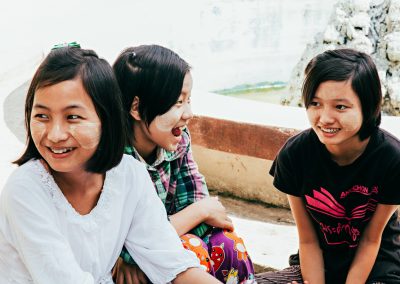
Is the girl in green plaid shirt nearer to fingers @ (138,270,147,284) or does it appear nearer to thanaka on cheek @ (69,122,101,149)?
fingers @ (138,270,147,284)

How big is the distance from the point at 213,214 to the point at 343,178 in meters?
0.45

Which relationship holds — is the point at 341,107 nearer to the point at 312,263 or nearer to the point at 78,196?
the point at 312,263

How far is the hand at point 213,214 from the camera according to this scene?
81.7 inches

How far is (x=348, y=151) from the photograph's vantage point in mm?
1944

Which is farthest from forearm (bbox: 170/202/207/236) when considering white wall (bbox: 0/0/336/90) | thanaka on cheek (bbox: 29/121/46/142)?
white wall (bbox: 0/0/336/90)

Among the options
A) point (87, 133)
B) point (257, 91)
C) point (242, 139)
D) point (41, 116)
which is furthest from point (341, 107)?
point (257, 91)

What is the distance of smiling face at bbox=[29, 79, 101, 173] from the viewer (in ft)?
4.96

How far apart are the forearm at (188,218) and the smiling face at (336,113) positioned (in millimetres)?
476

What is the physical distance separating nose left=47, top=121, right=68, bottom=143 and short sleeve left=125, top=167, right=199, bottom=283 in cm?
31

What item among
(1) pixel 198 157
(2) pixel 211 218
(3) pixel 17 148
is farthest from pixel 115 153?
(3) pixel 17 148

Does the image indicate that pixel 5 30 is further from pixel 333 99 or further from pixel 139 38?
pixel 333 99

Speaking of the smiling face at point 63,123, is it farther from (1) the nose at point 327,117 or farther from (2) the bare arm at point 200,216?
(1) the nose at point 327,117

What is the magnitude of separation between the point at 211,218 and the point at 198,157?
1.26m

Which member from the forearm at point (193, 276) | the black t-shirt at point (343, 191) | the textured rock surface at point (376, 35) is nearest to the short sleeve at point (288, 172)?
the black t-shirt at point (343, 191)
